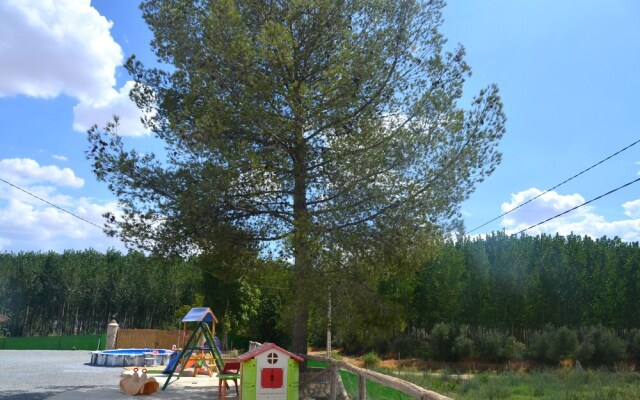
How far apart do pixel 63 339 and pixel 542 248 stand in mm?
39205

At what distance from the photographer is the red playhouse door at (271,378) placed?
1009cm

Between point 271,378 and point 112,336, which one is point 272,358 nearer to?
point 271,378

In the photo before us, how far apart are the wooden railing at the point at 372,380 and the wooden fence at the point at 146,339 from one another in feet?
84.1

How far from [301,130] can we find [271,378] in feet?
17.5

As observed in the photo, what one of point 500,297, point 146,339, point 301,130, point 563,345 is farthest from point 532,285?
point 301,130

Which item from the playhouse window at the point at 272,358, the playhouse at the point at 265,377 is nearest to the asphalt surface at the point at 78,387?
the playhouse at the point at 265,377

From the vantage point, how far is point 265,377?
33.1ft

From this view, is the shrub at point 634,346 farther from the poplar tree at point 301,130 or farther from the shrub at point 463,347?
the poplar tree at point 301,130

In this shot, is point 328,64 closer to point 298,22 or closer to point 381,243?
point 298,22

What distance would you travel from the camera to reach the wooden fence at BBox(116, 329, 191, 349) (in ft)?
120

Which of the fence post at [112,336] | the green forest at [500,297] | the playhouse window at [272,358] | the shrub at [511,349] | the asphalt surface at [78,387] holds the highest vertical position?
the green forest at [500,297]

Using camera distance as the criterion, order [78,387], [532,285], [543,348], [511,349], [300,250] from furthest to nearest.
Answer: [532,285] < [511,349] < [543,348] < [78,387] < [300,250]

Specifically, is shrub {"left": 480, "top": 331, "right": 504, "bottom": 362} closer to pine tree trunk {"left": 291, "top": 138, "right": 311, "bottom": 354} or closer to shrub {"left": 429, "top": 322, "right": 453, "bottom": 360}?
shrub {"left": 429, "top": 322, "right": 453, "bottom": 360}

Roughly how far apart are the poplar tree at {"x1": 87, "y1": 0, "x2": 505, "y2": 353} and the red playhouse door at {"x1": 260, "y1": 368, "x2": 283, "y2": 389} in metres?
2.09
